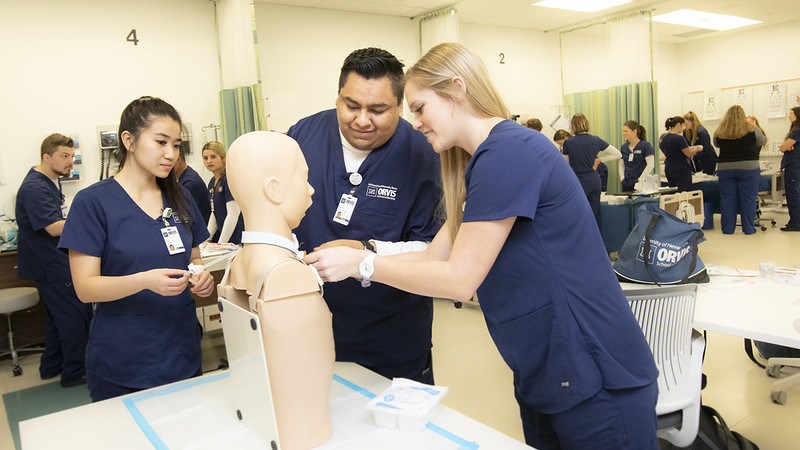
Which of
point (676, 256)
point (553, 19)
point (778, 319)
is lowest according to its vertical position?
point (778, 319)

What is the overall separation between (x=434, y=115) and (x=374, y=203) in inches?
20.0

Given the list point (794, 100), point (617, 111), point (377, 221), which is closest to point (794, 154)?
point (617, 111)

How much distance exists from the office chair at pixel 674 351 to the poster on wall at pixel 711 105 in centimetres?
1100

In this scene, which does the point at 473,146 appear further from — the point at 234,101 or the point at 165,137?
the point at 234,101

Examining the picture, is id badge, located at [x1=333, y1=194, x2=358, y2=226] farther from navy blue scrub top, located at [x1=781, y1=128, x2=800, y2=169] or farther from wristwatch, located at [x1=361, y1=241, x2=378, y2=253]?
navy blue scrub top, located at [x1=781, y1=128, x2=800, y2=169]

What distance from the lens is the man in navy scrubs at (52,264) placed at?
374 centimetres

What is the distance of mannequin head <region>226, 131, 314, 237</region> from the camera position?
129 cm

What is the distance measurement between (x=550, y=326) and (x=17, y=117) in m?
4.98

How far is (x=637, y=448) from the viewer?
1246 mm

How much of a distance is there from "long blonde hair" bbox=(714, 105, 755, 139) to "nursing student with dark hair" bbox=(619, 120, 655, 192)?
0.95 m

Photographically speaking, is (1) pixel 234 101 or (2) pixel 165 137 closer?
(2) pixel 165 137

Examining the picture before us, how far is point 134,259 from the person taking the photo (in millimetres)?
1691

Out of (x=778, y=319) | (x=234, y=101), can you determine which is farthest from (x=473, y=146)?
(x=234, y=101)

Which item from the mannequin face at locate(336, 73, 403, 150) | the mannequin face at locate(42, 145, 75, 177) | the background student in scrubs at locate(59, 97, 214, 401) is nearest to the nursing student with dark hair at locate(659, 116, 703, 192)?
the mannequin face at locate(336, 73, 403, 150)
